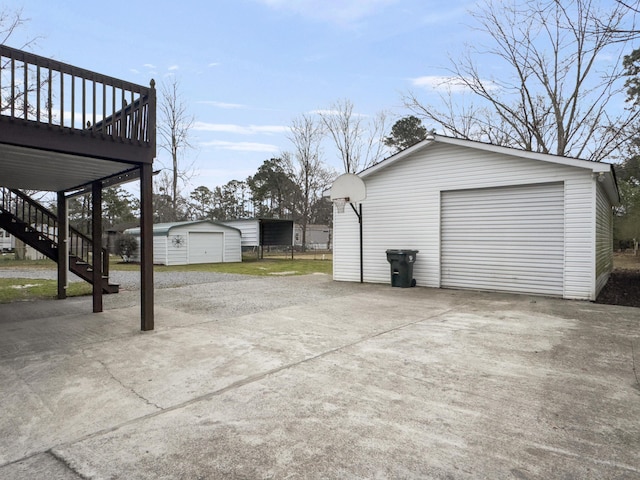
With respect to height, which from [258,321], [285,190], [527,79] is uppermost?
[527,79]

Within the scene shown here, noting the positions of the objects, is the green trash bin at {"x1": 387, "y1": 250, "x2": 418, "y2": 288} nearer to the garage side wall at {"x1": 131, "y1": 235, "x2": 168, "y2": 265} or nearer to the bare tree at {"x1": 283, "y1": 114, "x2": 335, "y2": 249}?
the garage side wall at {"x1": 131, "y1": 235, "x2": 168, "y2": 265}

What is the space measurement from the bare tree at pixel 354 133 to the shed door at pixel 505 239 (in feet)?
69.1

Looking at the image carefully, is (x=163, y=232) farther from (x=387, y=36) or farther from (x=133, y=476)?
(x=133, y=476)

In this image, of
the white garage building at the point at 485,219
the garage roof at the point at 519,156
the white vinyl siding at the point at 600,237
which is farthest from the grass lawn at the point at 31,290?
the white vinyl siding at the point at 600,237

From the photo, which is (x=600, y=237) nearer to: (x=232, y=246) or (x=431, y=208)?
(x=431, y=208)

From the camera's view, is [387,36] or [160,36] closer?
[160,36]

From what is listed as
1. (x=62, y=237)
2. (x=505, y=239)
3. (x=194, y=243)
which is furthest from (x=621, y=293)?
(x=194, y=243)

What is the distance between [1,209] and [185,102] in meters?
22.2

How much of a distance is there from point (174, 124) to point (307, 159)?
10.8 metres

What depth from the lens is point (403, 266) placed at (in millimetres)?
9742

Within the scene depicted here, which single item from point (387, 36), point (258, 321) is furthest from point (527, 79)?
point (258, 321)

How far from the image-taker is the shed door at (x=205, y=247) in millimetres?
20391

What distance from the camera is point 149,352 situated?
4.29 m

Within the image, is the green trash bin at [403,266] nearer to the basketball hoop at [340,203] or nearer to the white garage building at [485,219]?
the white garage building at [485,219]
